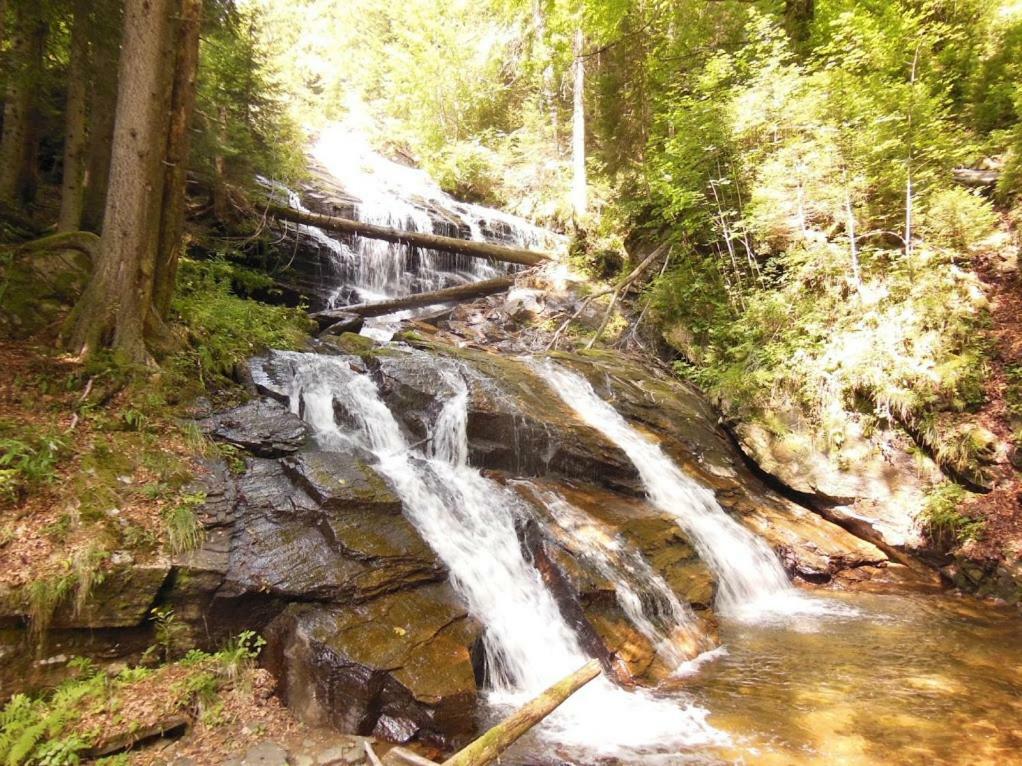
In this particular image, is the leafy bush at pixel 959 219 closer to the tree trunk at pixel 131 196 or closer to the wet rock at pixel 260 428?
the wet rock at pixel 260 428

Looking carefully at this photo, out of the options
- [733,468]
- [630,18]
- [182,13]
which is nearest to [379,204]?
[630,18]

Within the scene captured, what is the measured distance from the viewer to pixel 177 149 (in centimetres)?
618

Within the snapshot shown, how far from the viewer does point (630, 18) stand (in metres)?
13.5

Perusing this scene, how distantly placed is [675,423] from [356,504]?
6.26 meters

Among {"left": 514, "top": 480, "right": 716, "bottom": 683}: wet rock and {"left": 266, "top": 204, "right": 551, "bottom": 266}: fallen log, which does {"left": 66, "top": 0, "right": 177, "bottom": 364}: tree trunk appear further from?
{"left": 266, "top": 204, "right": 551, "bottom": 266}: fallen log

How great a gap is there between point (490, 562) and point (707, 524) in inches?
143

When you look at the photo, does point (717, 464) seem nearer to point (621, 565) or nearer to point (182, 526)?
point (621, 565)

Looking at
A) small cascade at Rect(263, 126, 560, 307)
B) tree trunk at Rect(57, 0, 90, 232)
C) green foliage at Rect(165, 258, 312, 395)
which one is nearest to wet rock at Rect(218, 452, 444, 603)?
green foliage at Rect(165, 258, 312, 395)

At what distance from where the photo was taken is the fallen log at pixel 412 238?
12.0m

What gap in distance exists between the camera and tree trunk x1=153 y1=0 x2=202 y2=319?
19.9ft

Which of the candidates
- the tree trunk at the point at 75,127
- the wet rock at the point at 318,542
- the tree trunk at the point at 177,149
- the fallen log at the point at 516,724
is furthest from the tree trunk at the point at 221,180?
the fallen log at the point at 516,724

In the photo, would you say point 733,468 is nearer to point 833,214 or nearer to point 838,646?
point 838,646

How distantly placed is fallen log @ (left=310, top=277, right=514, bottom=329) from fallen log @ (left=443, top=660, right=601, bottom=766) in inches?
342

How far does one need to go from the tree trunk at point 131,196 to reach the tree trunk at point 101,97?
7.91 ft
